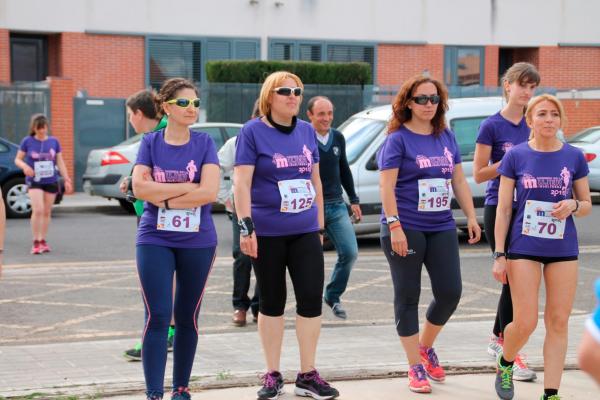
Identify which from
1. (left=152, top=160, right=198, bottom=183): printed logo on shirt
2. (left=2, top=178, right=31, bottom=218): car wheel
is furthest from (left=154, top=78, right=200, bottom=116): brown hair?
(left=2, top=178, right=31, bottom=218): car wheel

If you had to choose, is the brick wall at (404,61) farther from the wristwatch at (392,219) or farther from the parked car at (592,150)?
the wristwatch at (392,219)

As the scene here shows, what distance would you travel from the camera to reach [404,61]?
28.1 metres

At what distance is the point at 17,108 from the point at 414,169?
17.4 metres

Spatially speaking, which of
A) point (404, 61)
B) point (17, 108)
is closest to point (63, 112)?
point (17, 108)

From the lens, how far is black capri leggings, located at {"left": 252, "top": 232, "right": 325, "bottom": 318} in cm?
608

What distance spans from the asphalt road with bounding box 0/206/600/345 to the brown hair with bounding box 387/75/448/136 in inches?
103

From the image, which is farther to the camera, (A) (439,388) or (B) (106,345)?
(B) (106,345)

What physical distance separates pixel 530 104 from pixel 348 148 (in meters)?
7.33

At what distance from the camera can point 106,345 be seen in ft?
24.8

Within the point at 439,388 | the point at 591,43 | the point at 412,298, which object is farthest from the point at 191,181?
the point at 591,43

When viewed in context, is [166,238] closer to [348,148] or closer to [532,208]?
[532,208]

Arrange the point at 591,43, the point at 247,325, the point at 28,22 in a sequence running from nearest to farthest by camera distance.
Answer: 1. the point at 247,325
2. the point at 28,22
3. the point at 591,43

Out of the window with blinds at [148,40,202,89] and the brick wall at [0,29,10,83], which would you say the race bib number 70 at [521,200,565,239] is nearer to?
the brick wall at [0,29,10,83]

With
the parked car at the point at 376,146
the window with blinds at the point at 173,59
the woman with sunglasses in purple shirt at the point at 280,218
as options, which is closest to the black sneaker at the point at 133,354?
the woman with sunglasses in purple shirt at the point at 280,218
